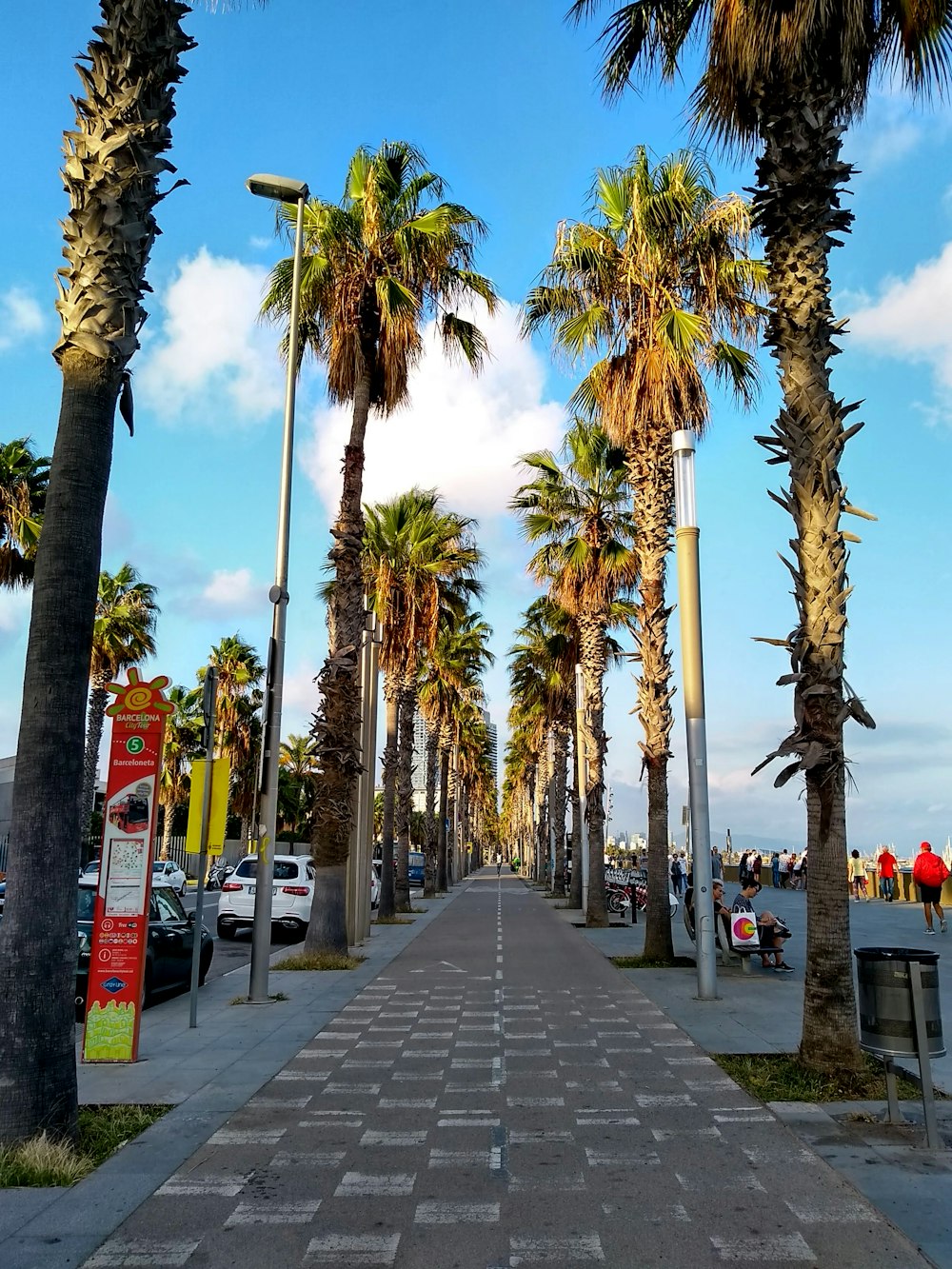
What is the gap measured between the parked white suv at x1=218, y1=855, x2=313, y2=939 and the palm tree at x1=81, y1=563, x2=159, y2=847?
14.6 m

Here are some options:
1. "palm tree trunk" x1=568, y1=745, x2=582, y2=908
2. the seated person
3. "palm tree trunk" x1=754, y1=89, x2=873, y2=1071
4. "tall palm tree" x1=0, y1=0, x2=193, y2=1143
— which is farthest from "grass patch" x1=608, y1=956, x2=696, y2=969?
"palm tree trunk" x1=568, y1=745, x2=582, y2=908

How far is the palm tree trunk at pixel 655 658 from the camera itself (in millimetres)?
15547

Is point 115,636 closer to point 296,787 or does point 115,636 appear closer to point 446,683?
point 446,683

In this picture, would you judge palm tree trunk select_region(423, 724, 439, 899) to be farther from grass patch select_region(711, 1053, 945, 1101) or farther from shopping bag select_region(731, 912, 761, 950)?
grass patch select_region(711, 1053, 945, 1101)

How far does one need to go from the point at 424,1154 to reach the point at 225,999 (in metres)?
7.20

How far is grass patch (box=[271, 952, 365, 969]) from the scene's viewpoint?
1498 centimetres

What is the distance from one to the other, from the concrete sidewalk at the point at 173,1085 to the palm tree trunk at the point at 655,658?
452cm

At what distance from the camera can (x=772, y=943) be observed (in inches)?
579

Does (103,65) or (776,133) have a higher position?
(776,133)

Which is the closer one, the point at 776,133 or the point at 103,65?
the point at 103,65

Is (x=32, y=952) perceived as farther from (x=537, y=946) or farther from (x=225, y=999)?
(x=537, y=946)

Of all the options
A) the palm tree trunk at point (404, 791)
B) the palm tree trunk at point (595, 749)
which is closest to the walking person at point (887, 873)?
the palm tree trunk at point (595, 749)

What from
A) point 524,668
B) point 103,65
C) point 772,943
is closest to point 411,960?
point 772,943

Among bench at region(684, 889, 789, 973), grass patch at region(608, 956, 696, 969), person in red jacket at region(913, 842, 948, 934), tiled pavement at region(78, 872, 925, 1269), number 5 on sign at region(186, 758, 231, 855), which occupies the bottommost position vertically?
tiled pavement at region(78, 872, 925, 1269)
